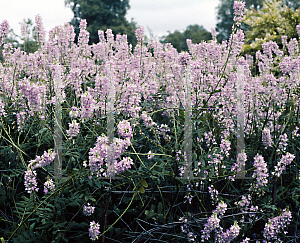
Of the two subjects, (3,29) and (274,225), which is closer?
(274,225)

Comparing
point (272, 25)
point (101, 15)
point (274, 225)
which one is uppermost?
point (101, 15)

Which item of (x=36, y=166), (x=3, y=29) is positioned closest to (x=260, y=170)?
(x=36, y=166)

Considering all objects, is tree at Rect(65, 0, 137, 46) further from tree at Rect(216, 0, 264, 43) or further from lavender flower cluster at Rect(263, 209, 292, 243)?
lavender flower cluster at Rect(263, 209, 292, 243)

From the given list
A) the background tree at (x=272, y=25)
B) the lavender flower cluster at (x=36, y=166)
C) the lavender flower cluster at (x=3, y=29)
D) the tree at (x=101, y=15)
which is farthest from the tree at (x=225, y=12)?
the lavender flower cluster at (x=36, y=166)

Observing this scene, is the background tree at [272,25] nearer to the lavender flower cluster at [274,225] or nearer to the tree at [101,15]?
the lavender flower cluster at [274,225]

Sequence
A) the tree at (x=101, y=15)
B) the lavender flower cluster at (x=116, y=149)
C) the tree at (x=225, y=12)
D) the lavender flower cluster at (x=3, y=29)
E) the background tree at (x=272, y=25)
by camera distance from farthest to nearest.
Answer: the tree at (x=225, y=12), the tree at (x=101, y=15), the background tree at (x=272, y=25), the lavender flower cluster at (x=3, y=29), the lavender flower cluster at (x=116, y=149)

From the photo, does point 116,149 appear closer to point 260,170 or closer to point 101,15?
point 260,170

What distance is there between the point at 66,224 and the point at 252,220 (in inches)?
58.2

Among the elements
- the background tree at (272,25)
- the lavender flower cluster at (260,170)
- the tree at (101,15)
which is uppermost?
the tree at (101,15)

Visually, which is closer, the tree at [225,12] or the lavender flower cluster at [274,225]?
the lavender flower cluster at [274,225]

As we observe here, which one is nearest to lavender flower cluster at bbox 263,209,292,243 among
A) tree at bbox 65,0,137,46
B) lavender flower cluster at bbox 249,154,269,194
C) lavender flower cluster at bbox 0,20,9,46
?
lavender flower cluster at bbox 249,154,269,194

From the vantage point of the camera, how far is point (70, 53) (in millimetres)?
3797

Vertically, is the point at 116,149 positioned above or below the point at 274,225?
above

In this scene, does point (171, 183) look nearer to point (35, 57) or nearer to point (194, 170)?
point (194, 170)
